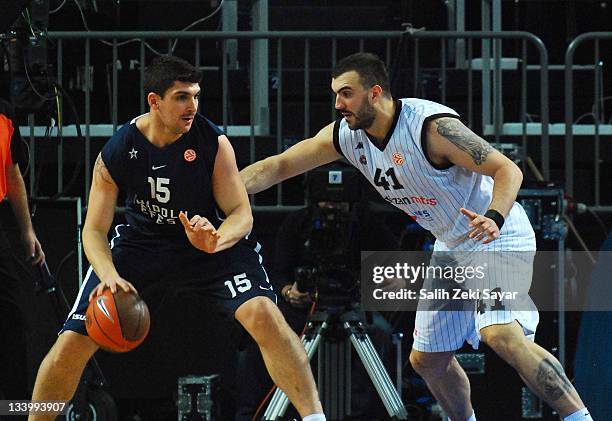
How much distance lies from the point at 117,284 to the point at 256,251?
0.93m

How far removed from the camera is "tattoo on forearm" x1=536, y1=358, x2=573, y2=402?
19.6ft

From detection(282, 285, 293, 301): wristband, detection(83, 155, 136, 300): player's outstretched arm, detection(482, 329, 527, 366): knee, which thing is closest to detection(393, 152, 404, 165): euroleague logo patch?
detection(482, 329, 527, 366): knee

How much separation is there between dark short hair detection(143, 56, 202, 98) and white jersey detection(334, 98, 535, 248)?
901mm

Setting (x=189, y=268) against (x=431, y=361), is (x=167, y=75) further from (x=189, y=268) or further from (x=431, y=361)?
(x=431, y=361)

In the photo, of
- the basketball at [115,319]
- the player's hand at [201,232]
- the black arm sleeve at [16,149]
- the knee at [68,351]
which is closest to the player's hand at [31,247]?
the black arm sleeve at [16,149]

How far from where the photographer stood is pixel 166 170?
6.43 meters

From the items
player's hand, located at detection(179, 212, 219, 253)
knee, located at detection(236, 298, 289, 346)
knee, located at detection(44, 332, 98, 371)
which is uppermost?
player's hand, located at detection(179, 212, 219, 253)

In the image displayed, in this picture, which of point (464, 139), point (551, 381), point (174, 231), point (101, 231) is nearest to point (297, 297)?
point (174, 231)

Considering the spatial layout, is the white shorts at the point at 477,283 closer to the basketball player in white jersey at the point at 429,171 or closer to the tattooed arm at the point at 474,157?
the basketball player in white jersey at the point at 429,171

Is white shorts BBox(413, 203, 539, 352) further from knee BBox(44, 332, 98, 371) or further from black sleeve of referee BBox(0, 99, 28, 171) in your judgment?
black sleeve of referee BBox(0, 99, 28, 171)

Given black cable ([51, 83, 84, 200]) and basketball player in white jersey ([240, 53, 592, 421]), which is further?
black cable ([51, 83, 84, 200])

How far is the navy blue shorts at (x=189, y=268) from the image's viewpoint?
636cm

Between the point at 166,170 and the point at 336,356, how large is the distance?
1.68 meters

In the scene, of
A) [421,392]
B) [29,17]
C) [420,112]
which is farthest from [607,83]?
[29,17]
